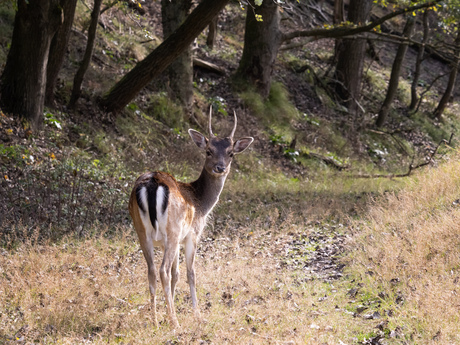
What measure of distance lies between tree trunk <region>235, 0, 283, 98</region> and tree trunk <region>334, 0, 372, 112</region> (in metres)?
3.37

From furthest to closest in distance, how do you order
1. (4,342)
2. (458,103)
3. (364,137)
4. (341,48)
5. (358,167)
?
(458,103) → (341,48) → (364,137) → (358,167) → (4,342)

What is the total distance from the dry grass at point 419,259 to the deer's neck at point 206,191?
6.52ft

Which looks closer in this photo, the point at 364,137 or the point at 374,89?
the point at 364,137

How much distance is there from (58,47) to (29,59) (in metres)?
1.09

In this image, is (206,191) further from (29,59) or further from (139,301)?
(29,59)

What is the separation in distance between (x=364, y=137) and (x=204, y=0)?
928cm

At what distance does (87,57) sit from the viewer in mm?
10859

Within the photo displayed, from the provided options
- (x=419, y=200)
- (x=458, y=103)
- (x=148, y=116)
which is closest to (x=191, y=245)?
(x=419, y=200)

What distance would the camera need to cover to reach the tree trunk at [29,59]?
938 centimetres

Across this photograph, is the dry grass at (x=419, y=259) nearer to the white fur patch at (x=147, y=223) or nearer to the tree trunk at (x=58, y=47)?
the white fur patch at (x=147, y=223)

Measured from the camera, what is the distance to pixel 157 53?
35.8 feet

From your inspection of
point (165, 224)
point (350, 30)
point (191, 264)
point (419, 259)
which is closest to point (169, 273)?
point (165, 224)

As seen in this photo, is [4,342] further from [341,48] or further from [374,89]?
[374,89]

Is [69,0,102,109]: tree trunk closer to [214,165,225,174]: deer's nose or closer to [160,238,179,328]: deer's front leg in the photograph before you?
[214,165,225,174]: deer's nose
